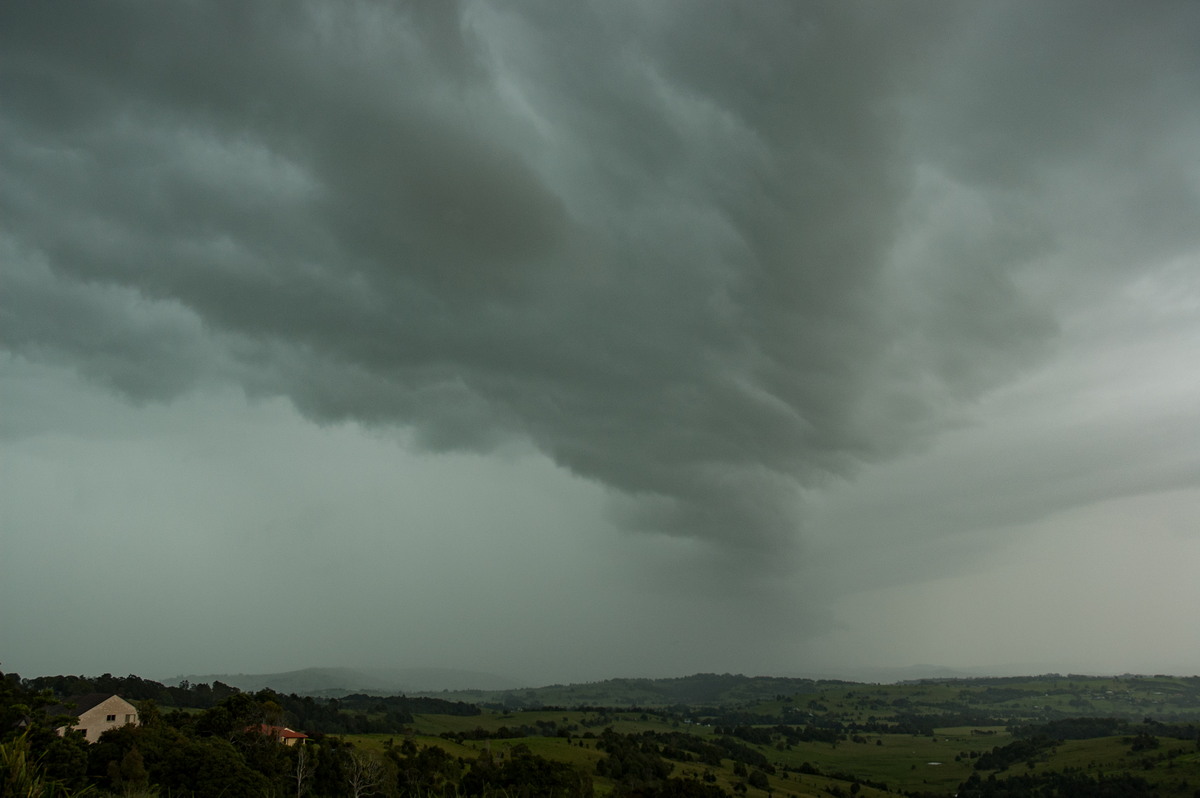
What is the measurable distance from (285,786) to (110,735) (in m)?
20.9

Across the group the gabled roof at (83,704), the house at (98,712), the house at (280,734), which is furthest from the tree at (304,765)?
the gabled roof at (83,704)

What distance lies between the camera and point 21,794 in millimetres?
17266

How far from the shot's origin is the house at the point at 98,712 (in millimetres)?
103500

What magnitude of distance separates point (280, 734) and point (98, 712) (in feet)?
86.5

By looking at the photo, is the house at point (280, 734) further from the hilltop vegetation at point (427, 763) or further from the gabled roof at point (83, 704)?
the gabled roof at point (83, 704)

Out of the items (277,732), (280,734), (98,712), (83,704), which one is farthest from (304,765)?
(83,704)

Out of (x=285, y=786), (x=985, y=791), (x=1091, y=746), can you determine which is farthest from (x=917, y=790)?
(x=285, y=786)

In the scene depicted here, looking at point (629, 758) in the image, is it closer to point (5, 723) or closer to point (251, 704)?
point (251, 704)

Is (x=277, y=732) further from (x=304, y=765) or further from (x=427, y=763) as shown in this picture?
(x=427, y=763)

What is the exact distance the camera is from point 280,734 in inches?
4375

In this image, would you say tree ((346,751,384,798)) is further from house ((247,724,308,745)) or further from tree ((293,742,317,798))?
house ((247,724,308,745))

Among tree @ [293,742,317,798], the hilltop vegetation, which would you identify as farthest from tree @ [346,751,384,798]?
tree @ [293,742,317,798]

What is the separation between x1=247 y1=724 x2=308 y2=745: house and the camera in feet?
328

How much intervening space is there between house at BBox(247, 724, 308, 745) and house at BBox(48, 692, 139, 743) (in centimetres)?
1935
